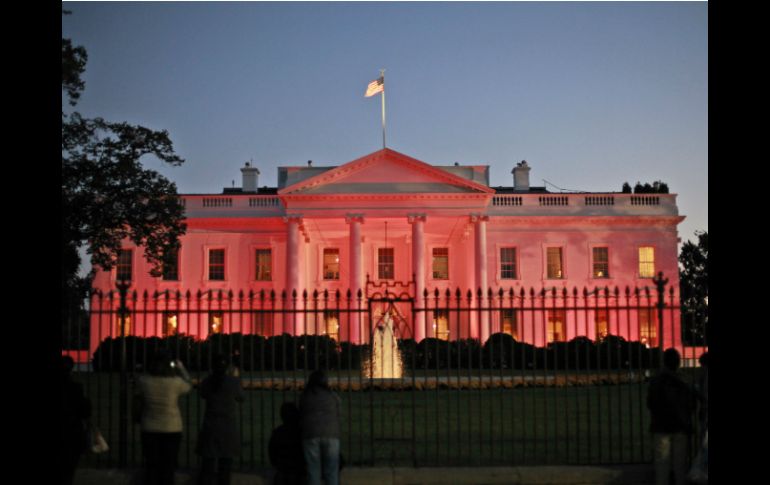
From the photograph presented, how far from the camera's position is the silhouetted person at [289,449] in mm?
9055

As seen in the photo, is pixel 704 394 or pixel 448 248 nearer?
pixel 704 394

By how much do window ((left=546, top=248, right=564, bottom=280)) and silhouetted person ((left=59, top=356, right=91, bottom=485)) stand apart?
35649 mm

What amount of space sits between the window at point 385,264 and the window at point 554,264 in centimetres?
777

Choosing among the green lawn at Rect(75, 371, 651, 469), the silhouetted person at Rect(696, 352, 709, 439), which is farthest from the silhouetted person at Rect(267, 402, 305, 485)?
the silhouetted person at Rect(696, 352, 709, 439)

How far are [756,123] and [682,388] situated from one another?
295 centimetres

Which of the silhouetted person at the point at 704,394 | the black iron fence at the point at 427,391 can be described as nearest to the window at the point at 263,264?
the black iron fence at the point at 427,391


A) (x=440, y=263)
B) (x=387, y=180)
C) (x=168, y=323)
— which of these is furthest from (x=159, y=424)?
(x=440, y=263)

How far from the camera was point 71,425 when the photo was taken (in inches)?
341

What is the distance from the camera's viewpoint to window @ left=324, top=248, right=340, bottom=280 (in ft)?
139

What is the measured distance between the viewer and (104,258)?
25109 mm

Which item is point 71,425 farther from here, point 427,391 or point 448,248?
point 448,248

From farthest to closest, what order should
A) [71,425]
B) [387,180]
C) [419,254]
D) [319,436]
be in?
[387,180], [419,254], [319,436], [71,425]

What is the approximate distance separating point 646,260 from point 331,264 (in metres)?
15.7

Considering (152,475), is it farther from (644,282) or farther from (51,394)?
(644,282)
